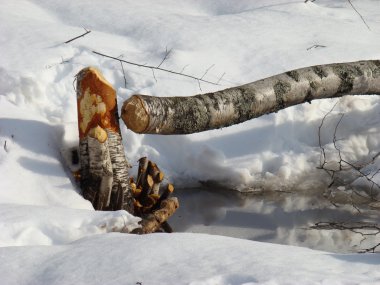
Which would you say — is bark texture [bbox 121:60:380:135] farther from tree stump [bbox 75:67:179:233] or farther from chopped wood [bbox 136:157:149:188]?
chopped wood [bbox 136:157:149:188]

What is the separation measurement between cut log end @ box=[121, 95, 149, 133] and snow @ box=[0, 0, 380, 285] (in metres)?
0.46

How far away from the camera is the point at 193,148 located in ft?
17.5

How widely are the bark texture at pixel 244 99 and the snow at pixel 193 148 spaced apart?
20.5 inches

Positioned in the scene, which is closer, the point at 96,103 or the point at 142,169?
the point at 96,103

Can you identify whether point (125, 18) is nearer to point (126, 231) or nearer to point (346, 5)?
point (346, 5)

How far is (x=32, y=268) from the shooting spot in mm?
3258

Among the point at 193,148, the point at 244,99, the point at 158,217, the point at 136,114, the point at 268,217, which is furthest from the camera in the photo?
the point at 193,148

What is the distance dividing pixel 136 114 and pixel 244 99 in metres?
0.70

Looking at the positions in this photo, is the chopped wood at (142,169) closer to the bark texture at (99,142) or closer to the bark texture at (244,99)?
the bark texture at (99,142)

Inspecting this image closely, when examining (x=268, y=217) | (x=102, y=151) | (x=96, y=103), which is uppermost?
(x=96, y=103)

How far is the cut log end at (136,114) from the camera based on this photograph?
4.18 metres

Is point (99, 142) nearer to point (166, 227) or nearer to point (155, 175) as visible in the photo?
point (155, 175)

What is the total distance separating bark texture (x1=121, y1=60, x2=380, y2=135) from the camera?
4.23 meters

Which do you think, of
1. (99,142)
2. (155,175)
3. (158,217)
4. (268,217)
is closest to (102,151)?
(99,142)
